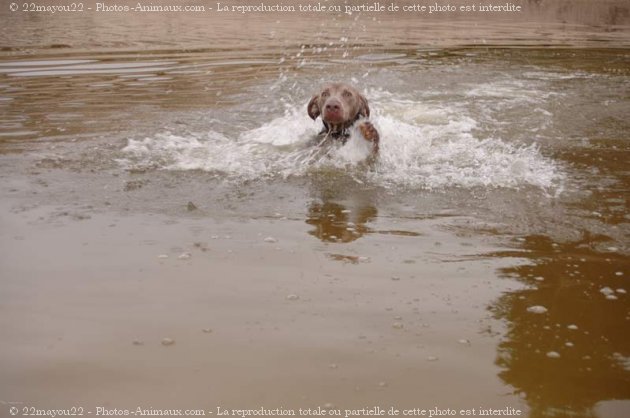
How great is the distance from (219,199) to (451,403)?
3426 mm

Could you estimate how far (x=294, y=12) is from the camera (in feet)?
108

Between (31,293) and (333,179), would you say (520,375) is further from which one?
(333,179)

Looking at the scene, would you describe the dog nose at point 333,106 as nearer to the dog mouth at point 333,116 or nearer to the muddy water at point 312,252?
the dog mouth at point 333,116

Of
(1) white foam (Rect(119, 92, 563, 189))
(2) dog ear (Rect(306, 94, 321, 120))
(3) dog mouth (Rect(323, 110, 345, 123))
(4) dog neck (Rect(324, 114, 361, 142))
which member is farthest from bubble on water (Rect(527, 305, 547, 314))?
(2) dog ear (Rect(306, 94, 321, 120))

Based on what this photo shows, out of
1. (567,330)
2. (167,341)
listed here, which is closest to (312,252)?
(167,341)

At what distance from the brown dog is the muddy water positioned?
0.93ft

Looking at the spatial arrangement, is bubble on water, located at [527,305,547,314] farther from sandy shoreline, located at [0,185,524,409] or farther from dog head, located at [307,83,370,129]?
dog head, located at [307,83,370,129]

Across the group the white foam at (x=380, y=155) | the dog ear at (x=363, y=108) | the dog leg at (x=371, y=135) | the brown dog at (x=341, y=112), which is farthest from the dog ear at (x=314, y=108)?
the dog leg at (x=371, y=135)

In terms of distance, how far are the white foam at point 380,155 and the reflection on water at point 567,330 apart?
1841 millimetres

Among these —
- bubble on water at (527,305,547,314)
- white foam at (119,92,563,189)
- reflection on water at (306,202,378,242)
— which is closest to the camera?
bubble on water at (527,305,547,314)

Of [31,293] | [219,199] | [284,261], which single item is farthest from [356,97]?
[31,293]

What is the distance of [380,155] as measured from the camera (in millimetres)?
7418

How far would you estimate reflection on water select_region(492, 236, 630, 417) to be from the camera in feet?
10.1

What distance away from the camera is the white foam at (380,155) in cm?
661
